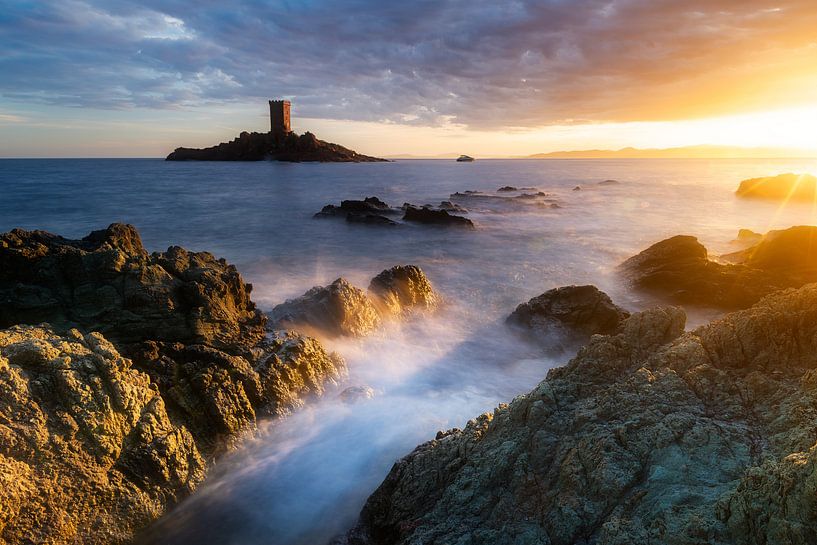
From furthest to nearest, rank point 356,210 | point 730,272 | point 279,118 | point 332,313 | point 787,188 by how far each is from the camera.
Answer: point 279,118 → point 787,188 → point 356,210 → point 730,272 → point 332,313

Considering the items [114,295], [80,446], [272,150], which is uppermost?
[272,150]

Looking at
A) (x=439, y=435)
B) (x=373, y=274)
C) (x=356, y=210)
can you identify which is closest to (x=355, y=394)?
(x=439, y=435)

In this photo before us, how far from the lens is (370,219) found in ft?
104

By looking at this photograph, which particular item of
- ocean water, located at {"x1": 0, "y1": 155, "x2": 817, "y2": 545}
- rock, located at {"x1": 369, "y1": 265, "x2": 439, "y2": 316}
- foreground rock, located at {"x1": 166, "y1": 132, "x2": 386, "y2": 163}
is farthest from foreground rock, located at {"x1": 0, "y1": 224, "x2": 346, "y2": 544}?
foreground rock, located at {"x1": 166, "y1": 132, "x2": 386, "y2": 163}

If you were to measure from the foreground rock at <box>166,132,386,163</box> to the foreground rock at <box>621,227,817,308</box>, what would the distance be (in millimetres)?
133837

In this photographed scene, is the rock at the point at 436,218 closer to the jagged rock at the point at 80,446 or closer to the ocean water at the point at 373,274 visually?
the ocean water at the point at 373,274

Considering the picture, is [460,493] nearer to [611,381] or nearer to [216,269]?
[611,381]

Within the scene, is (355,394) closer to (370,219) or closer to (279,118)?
(370,219)

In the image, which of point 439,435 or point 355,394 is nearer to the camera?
point 439,435

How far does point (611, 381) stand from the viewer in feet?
16.5

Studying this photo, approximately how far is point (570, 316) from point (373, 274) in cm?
976

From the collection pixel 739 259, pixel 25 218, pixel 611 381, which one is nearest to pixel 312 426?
pixel 611 381

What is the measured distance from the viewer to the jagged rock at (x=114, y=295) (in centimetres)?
742

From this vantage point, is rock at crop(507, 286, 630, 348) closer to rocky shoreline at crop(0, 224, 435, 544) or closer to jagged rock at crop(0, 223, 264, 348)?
rocky shoreline at crop(0, 224, 435, 544)
